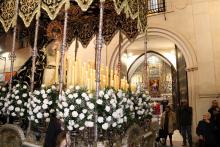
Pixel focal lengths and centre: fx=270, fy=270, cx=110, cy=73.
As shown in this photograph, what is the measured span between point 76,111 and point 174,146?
7112mm

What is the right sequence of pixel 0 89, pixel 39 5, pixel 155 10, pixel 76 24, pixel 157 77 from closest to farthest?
pixel 39 5
pixel 0 89
pixel 76 24
pixel 155 10
pixel 157 77

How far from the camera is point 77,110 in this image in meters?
4.83

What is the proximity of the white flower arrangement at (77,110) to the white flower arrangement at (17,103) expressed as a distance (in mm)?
1457

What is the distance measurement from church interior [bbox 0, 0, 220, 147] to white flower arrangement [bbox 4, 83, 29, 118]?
0.07 feet

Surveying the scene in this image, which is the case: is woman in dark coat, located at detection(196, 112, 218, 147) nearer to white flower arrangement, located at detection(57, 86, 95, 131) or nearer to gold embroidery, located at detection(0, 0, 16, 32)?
white flower arrangement, located at detection(57, 86, 95, 131)

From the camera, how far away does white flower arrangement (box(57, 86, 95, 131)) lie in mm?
4742

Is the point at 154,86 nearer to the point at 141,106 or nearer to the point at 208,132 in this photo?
the point at 208,132

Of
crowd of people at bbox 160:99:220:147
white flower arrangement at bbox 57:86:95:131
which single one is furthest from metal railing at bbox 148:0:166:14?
white flower arrangement at bbox 57:86:95:131

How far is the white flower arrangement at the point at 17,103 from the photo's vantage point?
Answer: 596 centimetres

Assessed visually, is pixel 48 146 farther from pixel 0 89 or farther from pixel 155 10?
pixel 155 10

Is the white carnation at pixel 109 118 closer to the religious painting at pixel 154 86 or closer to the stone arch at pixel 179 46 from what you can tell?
the stone arch at pixel 179 46

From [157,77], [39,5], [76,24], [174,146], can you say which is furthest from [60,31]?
[157,77]

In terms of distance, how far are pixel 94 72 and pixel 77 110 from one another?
1.85 metres

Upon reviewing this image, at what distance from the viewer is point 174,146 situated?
10758mm
